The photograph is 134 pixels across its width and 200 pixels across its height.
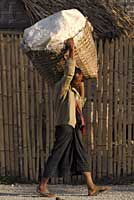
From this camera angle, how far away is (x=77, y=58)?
6297 mm

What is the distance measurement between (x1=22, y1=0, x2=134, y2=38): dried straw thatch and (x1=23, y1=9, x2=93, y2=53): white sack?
5.41ft

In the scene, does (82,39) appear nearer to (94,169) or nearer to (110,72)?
(110,72)

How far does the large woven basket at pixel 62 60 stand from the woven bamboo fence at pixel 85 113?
2.07 feet

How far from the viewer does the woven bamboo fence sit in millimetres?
7148

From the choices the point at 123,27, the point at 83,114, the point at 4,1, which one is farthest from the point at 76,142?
the point at 4,1

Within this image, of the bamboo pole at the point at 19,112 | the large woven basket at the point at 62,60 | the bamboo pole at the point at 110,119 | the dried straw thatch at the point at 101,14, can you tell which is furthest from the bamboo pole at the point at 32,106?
the dried straw thatch at the point at 101,14

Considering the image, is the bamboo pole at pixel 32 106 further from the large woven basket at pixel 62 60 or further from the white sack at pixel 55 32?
the white sack at pixel 55 32

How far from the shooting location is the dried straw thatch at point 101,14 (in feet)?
26.1

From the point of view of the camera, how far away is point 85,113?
7.21m

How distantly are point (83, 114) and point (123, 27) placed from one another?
161 centimetres

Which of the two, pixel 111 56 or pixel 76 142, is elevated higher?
pixel 111 56

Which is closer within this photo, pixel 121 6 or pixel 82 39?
pixel 82 39

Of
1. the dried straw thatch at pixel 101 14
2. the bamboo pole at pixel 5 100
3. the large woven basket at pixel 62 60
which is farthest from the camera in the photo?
the dried straw thatch at pixel 101 14

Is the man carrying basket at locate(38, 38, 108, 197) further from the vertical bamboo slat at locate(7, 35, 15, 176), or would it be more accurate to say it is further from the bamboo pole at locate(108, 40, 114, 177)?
the vertical bamboo slat at locate(7, 35, 15, 176)
